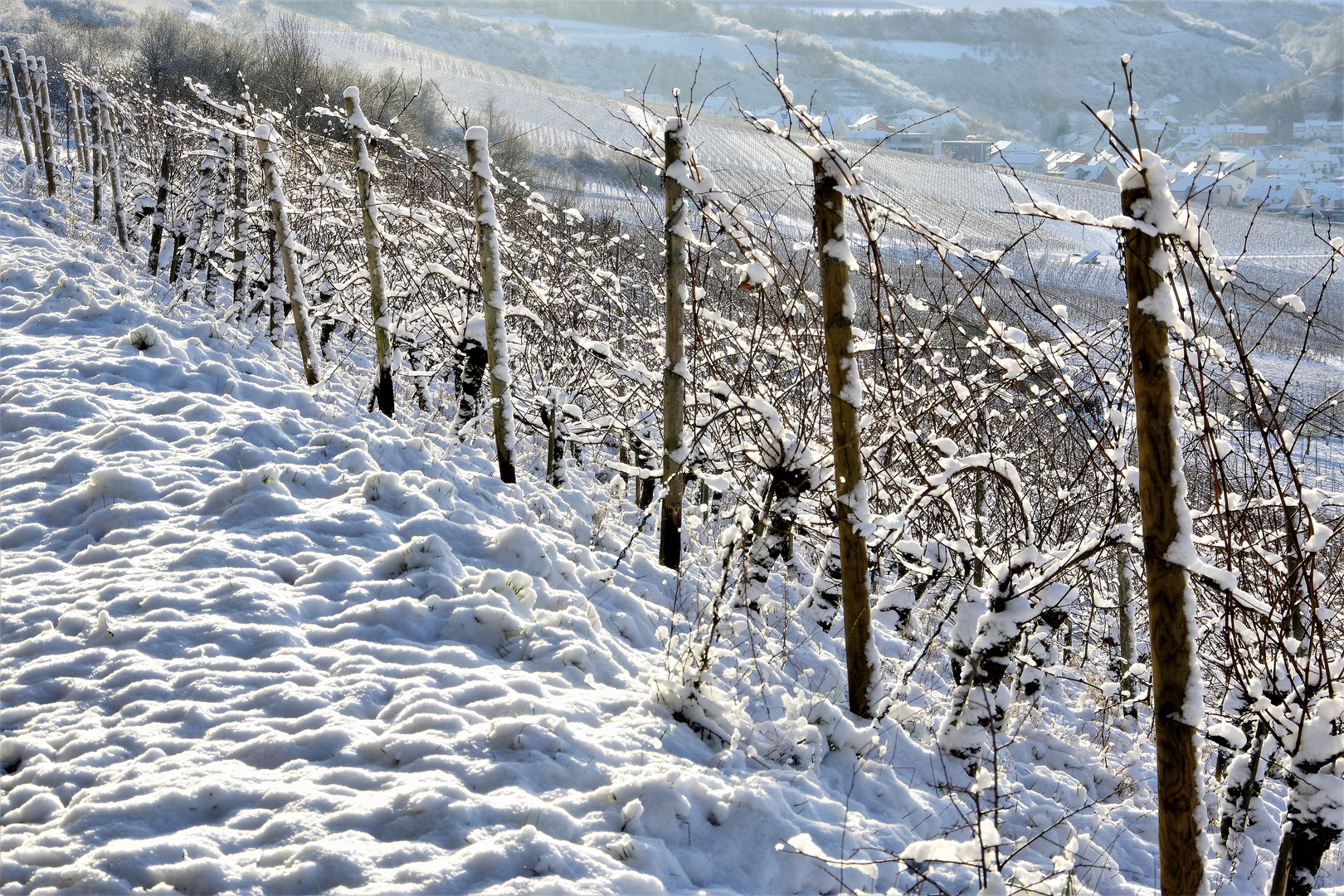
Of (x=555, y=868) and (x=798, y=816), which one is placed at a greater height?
(x=555, y=868)

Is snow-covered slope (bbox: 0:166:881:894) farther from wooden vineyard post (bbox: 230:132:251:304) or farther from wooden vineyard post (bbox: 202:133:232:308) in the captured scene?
wooden vineyard post (bbox: 202:133:232:308)

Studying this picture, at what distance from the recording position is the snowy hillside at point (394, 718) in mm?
2391

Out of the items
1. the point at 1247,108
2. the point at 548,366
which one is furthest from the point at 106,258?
the point at 1247,108

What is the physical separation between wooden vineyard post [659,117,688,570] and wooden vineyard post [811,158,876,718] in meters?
1.39

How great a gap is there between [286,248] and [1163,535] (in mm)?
7808

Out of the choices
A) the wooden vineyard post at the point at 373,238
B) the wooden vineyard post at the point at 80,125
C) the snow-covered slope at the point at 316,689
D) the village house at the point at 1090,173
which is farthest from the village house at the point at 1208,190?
the wooden vineyard post at the point at 80,125

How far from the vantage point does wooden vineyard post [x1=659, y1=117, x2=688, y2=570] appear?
4.65 m

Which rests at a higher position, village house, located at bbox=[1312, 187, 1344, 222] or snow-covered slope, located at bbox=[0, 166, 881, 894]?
village house, located at bbox=[1312, 187, 1344, 222]

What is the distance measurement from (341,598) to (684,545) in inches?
132

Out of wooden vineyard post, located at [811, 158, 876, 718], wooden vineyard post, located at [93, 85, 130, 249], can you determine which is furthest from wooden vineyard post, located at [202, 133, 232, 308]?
wooden vineyard post, located at [811, 158, 876, 718]

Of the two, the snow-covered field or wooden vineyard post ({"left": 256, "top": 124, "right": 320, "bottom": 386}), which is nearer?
the snow-covered field

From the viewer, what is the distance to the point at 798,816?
294 cm

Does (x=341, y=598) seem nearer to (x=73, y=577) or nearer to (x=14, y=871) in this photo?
(x=73, y=577)

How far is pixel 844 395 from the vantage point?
3557 millimetres
